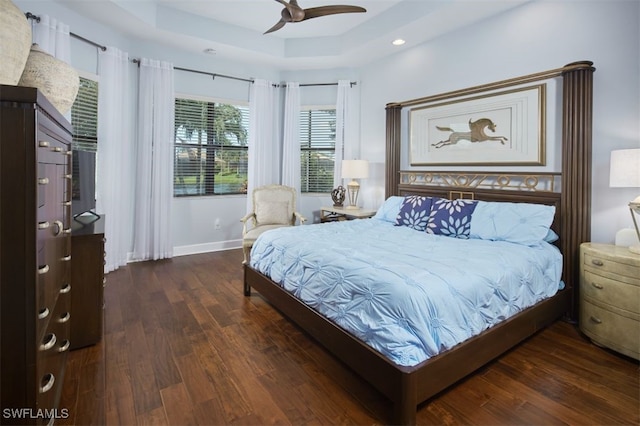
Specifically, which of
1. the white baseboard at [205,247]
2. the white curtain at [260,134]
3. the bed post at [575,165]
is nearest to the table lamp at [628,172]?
the bed post at [575,165]

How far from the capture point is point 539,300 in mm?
2514

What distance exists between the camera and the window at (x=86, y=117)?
3906 millimetres

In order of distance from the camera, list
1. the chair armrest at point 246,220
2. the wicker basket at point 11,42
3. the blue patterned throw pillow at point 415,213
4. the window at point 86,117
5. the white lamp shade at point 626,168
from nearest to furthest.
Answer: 1. the wicker basket at point 11,42
2. the white lamp shade at point 626,168
3. the blue patterned throw pillow at point 415,213
4. the window at point 86,117
5. the chair armrest at point 246,220

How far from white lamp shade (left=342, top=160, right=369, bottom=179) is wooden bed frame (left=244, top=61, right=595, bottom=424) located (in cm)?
68

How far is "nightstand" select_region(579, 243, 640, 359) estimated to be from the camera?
7.34 feet

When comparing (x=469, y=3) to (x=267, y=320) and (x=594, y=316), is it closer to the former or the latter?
(x=594, y=316)

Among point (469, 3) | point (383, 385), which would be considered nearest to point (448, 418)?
point (383, 385)

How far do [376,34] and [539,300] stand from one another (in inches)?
132

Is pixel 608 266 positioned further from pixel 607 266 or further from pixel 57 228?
pixel 57 228

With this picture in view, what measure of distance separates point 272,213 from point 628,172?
3.68 m

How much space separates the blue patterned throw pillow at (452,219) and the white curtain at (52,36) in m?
3.94

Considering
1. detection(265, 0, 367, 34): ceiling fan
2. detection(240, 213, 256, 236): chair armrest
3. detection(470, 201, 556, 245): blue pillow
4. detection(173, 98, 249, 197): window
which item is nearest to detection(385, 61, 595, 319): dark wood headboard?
detection(470, 201, 556, 245): blue pillow

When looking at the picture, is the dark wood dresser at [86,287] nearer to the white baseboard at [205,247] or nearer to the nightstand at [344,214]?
the white baseboard at [205,247]

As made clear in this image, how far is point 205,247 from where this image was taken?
5281 millimetres
